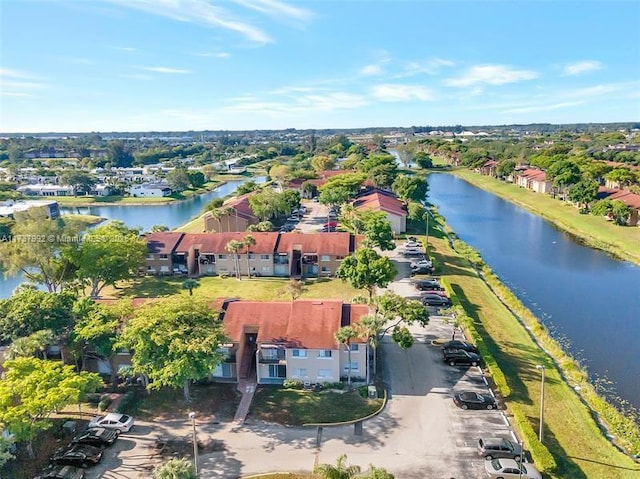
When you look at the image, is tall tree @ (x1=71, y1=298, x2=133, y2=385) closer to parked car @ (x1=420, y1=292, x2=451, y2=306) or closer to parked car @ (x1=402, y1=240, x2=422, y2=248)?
parked car @ (x1=420, y1=292, x2=451, y2=306)

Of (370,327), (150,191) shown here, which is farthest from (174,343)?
(150,191)

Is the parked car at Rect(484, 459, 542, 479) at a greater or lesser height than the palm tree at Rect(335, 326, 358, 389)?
lesser

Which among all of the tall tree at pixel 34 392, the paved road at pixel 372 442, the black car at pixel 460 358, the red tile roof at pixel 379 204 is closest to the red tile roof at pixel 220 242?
the red tile roof at pixel 379 204

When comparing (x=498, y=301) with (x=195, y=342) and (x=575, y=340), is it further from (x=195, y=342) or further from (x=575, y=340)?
(x=195, y=342)

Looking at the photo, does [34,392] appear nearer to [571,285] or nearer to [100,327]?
[100,327]

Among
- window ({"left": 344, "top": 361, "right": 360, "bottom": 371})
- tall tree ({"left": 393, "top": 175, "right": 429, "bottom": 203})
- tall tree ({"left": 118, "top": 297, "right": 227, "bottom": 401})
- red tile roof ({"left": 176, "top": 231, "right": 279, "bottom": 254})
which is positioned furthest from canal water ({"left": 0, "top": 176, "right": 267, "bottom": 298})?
window ({"left": 344, "top": 361, "right": 360, "bottom": 371})

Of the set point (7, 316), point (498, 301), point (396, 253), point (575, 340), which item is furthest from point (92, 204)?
point (575, 340)

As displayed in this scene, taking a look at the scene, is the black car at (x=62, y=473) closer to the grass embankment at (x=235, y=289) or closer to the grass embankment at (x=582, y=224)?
the grass embankment at (x=235, y=289)
